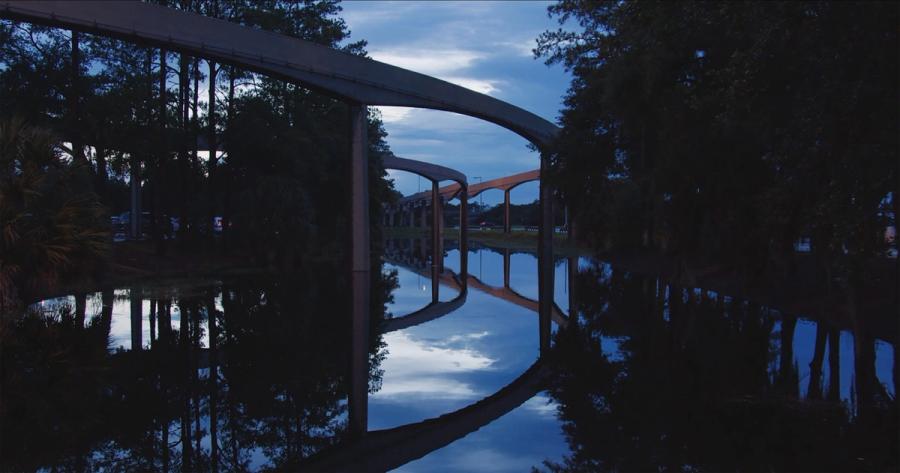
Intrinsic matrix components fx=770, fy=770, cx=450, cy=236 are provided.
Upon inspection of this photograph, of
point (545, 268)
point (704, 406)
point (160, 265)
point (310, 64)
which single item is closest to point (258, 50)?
point (310, 64)

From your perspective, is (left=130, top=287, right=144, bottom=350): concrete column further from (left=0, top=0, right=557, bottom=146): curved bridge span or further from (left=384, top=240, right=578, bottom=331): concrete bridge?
(left=0, top=0, right=557, bottom=146): curved bridge span

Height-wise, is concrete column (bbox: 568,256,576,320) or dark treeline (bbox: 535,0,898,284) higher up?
dark treeline (bbox: 535,0,898,284)

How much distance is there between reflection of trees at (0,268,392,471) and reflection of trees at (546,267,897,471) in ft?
9.30

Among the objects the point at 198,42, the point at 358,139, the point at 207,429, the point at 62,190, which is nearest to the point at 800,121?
the point at 207,429

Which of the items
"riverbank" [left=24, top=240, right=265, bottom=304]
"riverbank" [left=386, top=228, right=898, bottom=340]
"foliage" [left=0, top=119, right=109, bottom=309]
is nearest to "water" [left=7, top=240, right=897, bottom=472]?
"riverbank" [left=386, top=228, right=898, bottom=340]

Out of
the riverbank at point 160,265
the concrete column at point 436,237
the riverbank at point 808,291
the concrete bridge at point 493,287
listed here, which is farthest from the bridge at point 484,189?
the riverbank at point 808,291

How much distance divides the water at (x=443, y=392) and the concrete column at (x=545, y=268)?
362 mm

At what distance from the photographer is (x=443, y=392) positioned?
31.8 feet

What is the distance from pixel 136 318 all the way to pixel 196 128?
63.3 ft

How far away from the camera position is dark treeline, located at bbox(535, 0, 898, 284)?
835cm

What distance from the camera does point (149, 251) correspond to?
3084 cm

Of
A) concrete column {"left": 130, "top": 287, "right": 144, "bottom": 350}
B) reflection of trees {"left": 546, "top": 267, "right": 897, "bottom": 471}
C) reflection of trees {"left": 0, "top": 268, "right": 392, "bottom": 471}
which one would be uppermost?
concrete column {"left": 130, "top": 287, "right": 144, "bottom": 350}

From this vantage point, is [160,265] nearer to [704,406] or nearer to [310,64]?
[310,64]

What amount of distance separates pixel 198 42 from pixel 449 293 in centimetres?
1075
